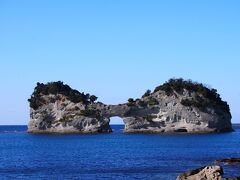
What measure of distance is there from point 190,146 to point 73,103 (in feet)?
192

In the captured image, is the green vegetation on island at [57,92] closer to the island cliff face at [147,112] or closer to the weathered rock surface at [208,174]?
the island cliff face at [147,112]

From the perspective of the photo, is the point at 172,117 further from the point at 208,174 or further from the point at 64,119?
the point at 208,174

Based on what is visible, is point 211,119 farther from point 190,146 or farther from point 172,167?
point 172,167

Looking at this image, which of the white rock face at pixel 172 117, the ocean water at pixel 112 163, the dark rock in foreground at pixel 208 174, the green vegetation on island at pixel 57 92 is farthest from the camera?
Result: the green vegetation on island at pixel 57 92

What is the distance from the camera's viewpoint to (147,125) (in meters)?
143

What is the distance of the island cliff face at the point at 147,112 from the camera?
139 meters

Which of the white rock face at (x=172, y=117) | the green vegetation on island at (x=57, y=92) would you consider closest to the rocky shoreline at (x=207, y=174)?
the white rock face at (x=172, y=117)

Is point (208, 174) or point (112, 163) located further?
point (112, 163)

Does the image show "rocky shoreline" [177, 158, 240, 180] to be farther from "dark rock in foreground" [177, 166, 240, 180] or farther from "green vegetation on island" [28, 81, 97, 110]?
"green vegetation on island" [28, 81, 97, 110]

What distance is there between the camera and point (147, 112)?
142 meters

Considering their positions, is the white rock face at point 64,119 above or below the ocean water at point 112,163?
above

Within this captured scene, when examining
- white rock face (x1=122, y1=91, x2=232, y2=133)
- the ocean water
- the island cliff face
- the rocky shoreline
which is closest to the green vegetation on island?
the island cliff face

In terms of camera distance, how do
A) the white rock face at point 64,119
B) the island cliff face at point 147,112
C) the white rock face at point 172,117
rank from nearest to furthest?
the white rock face at point 172,117 < the island cliff face at point 147,112 < the white rock face at point 64,119

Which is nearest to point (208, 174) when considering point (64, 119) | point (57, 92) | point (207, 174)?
point (207, 174)
